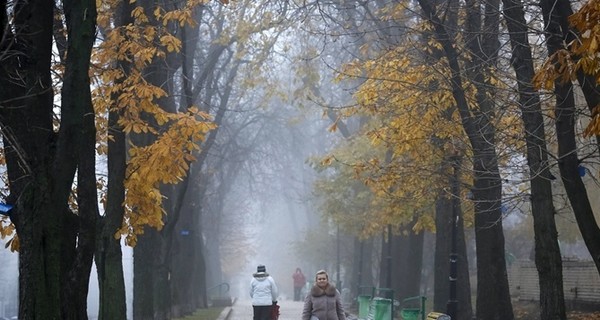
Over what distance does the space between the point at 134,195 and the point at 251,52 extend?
15.1 m

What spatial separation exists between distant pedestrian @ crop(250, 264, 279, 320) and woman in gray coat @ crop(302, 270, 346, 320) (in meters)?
7.47

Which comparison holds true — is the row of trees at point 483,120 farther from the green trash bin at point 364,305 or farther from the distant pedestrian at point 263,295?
the distant pedestrian at point 263,295

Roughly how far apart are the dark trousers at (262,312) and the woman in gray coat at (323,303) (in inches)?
300

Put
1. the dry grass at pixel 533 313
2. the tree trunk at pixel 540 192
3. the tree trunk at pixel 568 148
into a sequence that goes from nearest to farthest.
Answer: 1. the tree trunk at pixel 568 148
2. the tree trunk at pixel 540 192
3. the dry grass at pixel 533 313

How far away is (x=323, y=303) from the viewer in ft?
51.4

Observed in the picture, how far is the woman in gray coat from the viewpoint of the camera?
15.7 meters

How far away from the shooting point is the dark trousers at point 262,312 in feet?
76.7

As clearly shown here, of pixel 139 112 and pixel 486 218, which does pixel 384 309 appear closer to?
pixel 486 218

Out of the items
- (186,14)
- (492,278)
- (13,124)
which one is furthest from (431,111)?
(13,124)

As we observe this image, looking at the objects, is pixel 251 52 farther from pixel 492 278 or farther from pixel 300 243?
pixel 300 243

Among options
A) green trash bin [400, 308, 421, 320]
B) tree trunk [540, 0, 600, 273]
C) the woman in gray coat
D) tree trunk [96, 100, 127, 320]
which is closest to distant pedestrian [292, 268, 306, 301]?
green trash bin [400, 308, 421, 320]

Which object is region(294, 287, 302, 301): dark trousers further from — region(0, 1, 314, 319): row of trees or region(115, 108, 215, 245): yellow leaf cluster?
region(115, 108, 215, 245): yellow leaf cluster

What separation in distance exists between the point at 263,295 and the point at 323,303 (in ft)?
25.3

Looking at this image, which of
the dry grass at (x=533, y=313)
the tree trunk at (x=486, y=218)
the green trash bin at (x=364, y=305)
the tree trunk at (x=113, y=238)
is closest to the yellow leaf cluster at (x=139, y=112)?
the tree trunk at (x=113, y=238)
